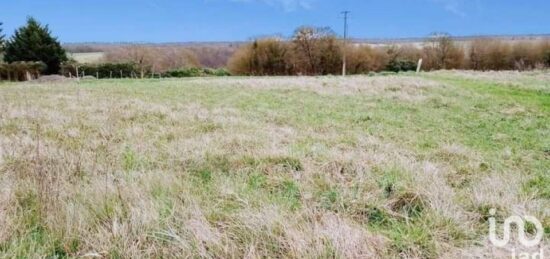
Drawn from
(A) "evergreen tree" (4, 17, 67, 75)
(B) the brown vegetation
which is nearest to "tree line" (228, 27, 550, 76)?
(B) the brown vegetation

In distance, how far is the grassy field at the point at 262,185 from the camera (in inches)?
97.2

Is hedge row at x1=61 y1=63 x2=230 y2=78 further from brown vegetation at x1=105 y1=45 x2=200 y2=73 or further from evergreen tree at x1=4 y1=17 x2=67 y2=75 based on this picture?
brown vegetation at x1=105 y1=45 x2=200 y2=73

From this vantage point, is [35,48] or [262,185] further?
[35,48]

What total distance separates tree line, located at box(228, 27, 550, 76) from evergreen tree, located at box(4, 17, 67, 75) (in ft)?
53.3

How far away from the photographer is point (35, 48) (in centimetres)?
3272

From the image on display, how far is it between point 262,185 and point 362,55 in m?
40.9

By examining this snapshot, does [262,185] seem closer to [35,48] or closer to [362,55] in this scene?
[35,48]

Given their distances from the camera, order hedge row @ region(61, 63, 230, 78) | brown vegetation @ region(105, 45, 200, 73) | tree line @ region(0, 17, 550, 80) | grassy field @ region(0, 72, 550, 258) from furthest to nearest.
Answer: tree line @ region(0, 17, 550, 80)
brown vegetation @ region(105, 45, 200, 73)
hedge row @ region(61, 63, 230, 78)
grassy field @ region(0, 72, 550, 258)

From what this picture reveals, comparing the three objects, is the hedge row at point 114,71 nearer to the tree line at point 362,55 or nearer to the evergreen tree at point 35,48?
the evergreen tree at point 35,48

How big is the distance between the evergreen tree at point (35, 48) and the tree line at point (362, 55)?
639 inches

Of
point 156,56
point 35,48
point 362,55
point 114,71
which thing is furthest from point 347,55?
point 35,48

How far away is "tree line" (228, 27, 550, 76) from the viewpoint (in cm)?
4197

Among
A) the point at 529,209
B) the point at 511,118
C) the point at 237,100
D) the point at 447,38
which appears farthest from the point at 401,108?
the point at 447,38

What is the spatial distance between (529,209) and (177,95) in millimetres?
10922
